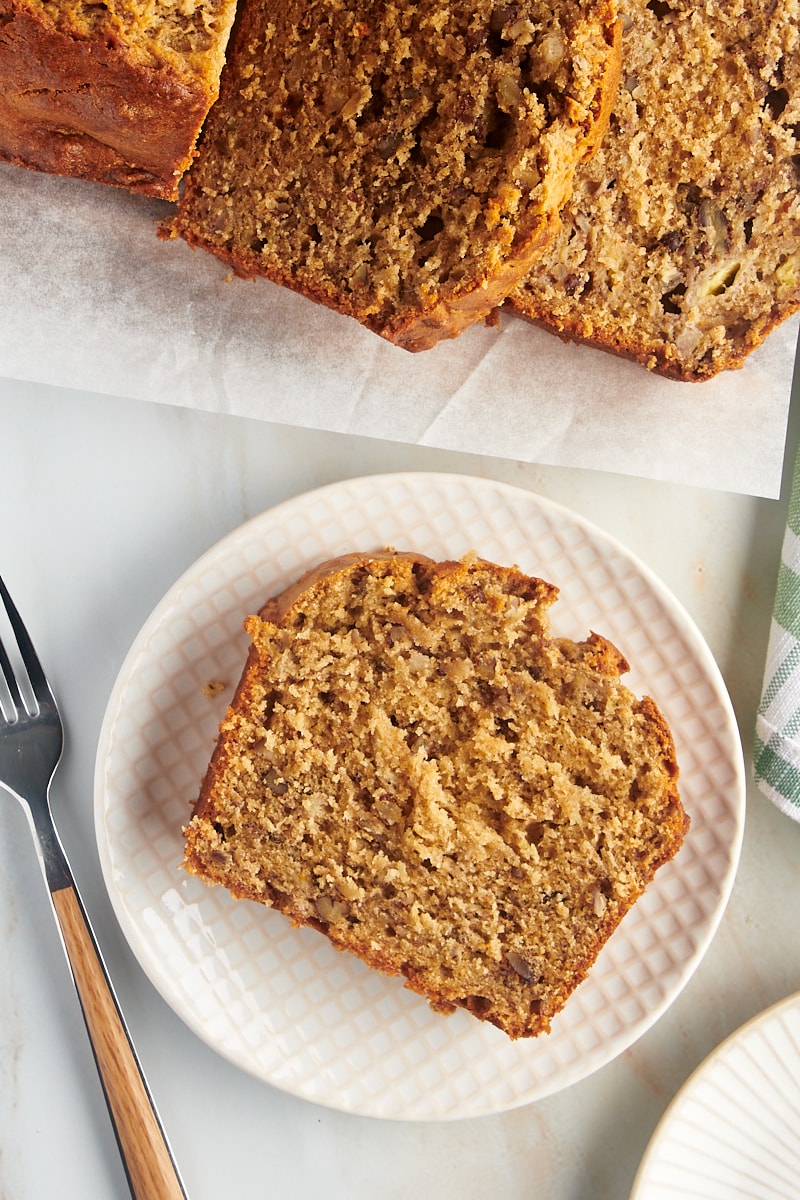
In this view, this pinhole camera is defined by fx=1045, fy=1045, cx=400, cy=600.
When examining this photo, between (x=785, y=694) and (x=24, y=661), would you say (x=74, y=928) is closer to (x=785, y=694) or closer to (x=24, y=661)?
(x=24, y=661)

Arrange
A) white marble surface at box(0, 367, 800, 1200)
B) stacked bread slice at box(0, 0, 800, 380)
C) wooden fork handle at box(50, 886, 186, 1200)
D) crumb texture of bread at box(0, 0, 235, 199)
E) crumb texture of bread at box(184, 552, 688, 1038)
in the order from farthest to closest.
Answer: white marble surface at box(0, 367, 800, 1200), wooden fork handle at box(50, 886, 186, 1200), crumb texture of bread at box(184, 552, 688, 1038), stacked bread slice at box(0, 0, 800, 380), crumb texture of bread at box(0, 0, 235, 199)

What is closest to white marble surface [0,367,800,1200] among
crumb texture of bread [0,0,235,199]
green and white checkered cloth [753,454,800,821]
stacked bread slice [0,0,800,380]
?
green and white checkered cloth [753,454,800,821]

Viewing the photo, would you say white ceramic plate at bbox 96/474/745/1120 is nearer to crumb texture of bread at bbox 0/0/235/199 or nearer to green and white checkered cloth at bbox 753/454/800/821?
green and white checkered cloth at bbox 753/454/800/821

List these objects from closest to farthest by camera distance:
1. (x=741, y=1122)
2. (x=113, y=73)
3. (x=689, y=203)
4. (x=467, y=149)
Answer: (x=113, y=73) → (x=467, y=149) → (x=689, y=203) → (x=741, y=1122)

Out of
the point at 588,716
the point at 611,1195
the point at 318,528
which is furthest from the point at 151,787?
the point at 611,1195

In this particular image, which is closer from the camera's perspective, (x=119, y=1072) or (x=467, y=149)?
(x=467, y=149)

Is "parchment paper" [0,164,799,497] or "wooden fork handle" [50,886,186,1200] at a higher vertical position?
"parchment paper" [0,164,799,497]

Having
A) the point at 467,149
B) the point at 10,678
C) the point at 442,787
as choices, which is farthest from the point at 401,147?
the point at 10,678
